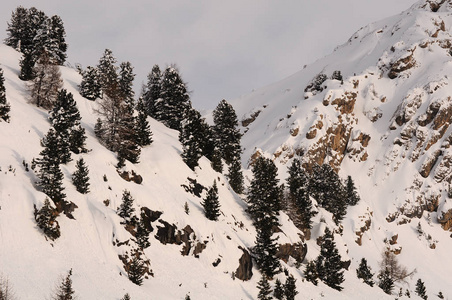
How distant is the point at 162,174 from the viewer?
40.2 meters

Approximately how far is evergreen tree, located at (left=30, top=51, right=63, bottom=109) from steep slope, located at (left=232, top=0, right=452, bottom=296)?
60998 millimetres

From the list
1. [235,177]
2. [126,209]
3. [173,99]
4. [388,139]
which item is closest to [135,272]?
[126,209]

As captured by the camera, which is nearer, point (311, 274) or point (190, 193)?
point (190, 193)

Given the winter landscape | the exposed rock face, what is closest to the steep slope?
the winter landscape

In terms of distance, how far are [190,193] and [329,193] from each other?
44.6 meters

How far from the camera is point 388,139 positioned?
370 ft

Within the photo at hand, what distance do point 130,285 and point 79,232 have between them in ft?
19.5

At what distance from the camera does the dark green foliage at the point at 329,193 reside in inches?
2931

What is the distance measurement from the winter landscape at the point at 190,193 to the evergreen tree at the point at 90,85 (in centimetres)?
19

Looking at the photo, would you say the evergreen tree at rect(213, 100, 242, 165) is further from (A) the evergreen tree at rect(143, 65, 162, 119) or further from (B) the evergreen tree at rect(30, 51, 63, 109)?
(B) the evergreen tree at rect(30, 51, 63, 109)

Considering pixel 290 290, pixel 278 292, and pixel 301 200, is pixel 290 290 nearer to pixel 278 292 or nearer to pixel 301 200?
pixel 278 292

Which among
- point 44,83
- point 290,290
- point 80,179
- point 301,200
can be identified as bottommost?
point 301,200

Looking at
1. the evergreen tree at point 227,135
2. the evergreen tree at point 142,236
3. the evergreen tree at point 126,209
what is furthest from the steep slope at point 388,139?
the evergreen tree at point 126,209

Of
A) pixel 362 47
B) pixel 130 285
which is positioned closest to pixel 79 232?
pixel 130 285
